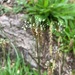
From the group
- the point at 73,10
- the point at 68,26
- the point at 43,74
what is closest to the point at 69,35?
the point at 68,26

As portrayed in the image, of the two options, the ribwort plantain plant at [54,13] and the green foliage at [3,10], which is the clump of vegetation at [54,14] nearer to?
the ribwort plantain plant at [54,13]

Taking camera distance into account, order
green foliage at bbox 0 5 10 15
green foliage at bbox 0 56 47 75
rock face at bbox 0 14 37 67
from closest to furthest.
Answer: green foliage at bbox 0 56 47 75
rock face at bbox 0 14 37 67
green foliage at bbox 0 5 10 15

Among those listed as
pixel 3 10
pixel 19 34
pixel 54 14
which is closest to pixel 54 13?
pixel 54 14

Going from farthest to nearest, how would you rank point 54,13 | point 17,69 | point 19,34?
1. point 54,13
2. point 19,34
3. point 17,69

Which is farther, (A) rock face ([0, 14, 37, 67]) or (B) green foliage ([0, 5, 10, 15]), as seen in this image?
(B) green foliage ([0, 5, 10, 15])

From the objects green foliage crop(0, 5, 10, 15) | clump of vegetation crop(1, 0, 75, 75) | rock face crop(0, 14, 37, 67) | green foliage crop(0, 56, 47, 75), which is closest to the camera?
green foliage crop(0, 56, 47, 75)

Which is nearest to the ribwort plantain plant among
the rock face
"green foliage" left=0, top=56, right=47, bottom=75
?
the rock face

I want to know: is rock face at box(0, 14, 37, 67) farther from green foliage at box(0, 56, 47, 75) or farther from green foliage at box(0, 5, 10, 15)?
green foliage at box(0, 56, 47, 75)

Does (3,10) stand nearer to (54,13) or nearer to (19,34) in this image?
(19,34)
